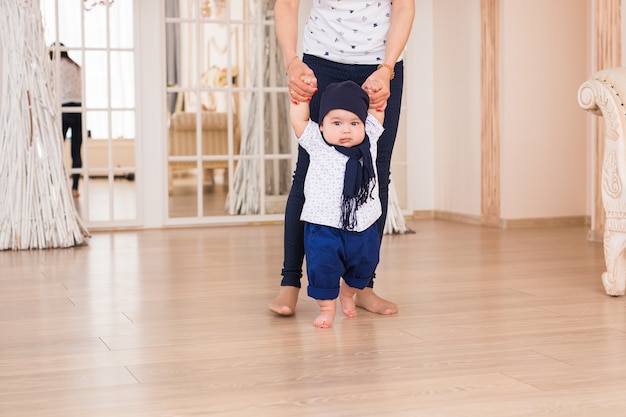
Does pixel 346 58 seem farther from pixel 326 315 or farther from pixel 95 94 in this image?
pixel 95 94

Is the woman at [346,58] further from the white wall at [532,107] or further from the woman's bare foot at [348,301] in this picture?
the white wall at [532,107]

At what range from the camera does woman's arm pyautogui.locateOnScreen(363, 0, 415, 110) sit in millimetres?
2713

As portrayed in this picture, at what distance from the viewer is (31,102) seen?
15.6 ft

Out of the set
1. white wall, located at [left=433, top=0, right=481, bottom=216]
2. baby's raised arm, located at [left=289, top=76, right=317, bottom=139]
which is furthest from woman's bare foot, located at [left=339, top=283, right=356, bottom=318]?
white wall, located at [left=433, top=0, right=481, bottom=216]

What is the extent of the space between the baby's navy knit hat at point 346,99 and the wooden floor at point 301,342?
609mm

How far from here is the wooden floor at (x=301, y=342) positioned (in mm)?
1924

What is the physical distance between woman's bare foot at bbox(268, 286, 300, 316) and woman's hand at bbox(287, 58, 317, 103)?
59 cm

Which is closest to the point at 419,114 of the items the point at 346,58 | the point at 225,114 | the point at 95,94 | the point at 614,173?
the point at 225,114

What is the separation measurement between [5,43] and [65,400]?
126 inches

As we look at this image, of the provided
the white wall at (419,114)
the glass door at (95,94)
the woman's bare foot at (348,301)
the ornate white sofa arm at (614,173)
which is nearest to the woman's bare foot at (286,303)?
the woman's bare foot at (348,301)

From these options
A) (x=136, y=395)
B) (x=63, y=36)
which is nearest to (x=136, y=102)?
(x=63, y=36)

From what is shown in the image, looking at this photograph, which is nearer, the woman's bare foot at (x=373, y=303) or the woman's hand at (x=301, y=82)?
the woman's hand at (x=301, y=82)

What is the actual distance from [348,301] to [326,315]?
17 cm

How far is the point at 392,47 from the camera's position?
279 cm
